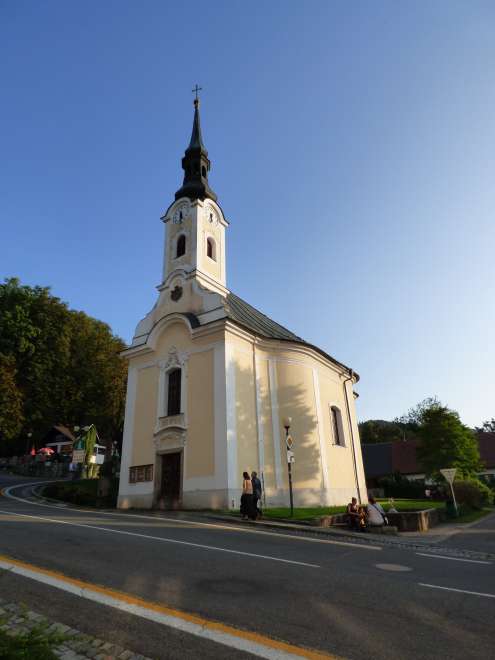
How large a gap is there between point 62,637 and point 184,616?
4.03 feet

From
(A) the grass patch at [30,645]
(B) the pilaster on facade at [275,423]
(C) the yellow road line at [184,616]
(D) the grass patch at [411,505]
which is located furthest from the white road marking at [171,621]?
(D) the grass patch at [411,505]

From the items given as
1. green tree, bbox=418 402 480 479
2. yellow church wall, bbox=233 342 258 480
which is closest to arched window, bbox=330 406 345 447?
yellow church wall, bbox=233 342 258 480

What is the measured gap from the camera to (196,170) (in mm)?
30250

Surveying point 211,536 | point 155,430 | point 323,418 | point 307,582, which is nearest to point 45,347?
point 155,430

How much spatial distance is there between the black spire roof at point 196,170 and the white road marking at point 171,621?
24.2m

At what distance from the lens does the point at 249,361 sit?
21.9 meters

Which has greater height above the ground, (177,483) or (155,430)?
(155,430)

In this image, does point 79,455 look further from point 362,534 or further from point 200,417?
point 362,534

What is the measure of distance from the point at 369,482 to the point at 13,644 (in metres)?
57.2

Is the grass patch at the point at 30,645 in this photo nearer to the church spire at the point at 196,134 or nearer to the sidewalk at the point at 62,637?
the sidewalk at the point at 62,637

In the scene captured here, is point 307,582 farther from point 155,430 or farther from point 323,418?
point 323,418

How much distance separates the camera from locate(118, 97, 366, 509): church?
19328mm

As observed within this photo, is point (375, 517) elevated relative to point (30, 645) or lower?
elevated

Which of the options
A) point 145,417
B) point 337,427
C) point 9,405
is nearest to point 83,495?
point 145,417
